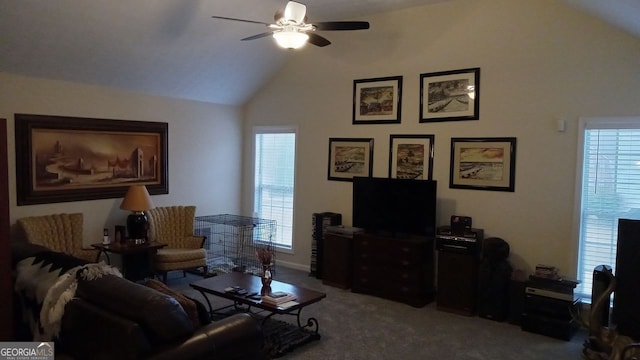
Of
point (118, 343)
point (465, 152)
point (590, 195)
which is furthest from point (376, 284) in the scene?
point (118, 343)

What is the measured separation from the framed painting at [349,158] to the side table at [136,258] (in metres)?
2.40

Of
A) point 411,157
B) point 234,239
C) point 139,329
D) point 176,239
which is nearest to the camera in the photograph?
point 139,329

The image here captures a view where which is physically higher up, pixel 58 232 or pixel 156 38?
pixel 156 38

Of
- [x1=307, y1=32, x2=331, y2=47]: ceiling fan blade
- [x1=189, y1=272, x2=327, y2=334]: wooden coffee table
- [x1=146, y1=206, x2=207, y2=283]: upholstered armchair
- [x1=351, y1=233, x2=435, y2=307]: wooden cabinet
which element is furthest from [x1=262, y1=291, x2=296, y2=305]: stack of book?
[x1=307, y1=32, x2=331, y2=47]: ceiling fan blade

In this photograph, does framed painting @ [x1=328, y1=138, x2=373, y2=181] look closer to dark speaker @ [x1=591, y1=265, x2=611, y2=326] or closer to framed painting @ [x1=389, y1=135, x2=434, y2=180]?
framed painting @ [x1=389, y1=135, x2=434, y2=180]

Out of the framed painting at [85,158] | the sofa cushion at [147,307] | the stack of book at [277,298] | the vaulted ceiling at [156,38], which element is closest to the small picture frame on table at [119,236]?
the framed painting at [85,158]

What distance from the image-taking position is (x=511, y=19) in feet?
15.8

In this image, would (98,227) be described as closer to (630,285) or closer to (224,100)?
(224,100)

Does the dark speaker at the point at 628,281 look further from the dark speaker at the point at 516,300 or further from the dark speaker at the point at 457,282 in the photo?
the dark speaker at the point at 457,282

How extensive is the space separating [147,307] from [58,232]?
3.22 m

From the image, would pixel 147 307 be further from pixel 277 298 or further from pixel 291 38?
pixel 291 38

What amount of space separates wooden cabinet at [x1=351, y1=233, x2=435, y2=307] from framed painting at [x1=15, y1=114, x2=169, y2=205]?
287cm

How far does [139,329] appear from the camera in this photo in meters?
2.25

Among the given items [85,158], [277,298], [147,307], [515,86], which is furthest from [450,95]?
[85,158]
